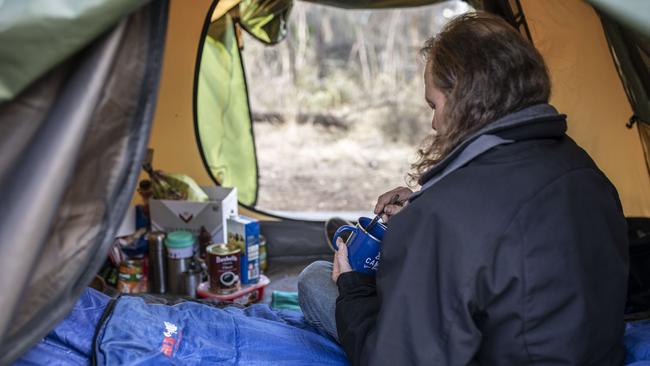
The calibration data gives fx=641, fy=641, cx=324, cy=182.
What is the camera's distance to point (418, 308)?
4.07ft

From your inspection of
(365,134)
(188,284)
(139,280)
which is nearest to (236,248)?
(188,284)

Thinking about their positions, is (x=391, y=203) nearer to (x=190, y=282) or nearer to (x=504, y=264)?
(x=504, y=264)

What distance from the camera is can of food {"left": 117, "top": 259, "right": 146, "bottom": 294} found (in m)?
2.55

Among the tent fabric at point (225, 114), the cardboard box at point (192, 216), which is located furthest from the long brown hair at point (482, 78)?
the tent fabric at point (225, 114)

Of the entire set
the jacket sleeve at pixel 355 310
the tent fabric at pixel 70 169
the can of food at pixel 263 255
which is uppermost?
the tent fabric at pixel 70 169

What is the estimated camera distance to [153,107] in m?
1.10

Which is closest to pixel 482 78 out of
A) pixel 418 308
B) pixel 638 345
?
pixel 418 308

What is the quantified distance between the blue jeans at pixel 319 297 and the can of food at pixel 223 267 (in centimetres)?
58

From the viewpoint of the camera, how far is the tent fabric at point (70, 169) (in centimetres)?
100

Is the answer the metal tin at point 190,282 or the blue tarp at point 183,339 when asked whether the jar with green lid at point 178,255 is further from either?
the blue tarp at point 183,339

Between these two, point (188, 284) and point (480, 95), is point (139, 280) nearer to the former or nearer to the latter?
point (188, 284)

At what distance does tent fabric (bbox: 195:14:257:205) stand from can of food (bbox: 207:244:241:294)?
935 millimetres

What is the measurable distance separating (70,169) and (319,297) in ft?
3.09

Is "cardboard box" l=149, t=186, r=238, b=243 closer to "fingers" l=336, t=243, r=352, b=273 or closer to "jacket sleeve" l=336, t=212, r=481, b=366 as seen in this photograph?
"fingers" l=336, t=243, r=352, b=273
